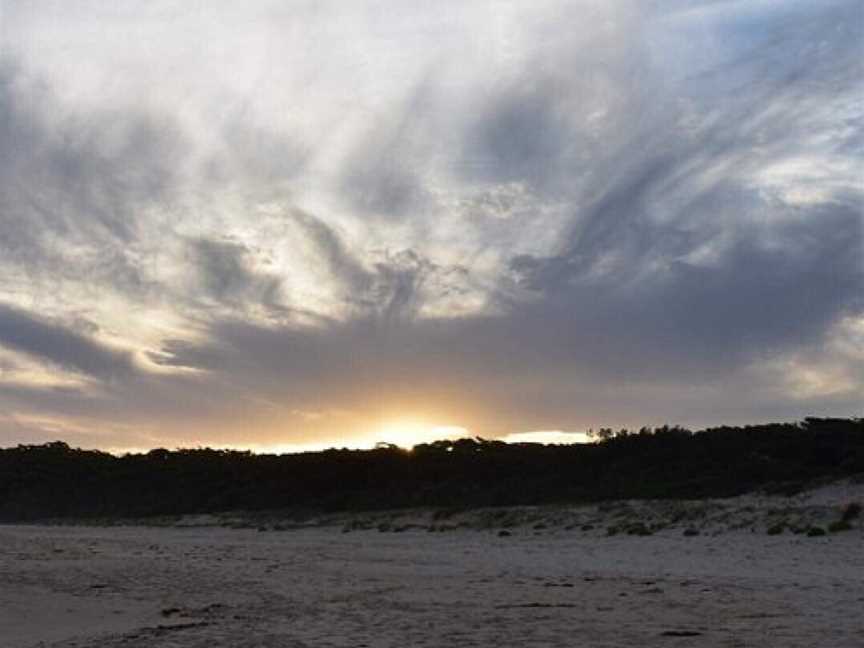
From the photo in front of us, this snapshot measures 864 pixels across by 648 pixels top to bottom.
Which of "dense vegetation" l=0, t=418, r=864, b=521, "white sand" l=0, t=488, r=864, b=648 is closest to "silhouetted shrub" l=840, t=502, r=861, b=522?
"white sand" l=0, t=488, r=864, b=648

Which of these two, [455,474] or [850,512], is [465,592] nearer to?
[850,512]

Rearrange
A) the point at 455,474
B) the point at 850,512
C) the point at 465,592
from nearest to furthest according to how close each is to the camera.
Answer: the point at 465,592 < the point at 850,512 < the point at 455,474

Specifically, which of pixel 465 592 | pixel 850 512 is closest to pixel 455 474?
pixel 850 512

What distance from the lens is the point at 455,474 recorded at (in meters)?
45.5

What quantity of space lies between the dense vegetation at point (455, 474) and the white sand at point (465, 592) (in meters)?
6.32

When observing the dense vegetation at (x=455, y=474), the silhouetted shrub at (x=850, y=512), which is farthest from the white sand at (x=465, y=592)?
the dense vegetation at (x=455, y=474)

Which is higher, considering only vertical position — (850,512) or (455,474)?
(455,474)

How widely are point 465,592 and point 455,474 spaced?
97.6 feet

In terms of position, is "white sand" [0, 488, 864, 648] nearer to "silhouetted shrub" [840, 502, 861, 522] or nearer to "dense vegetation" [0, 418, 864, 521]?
"silhouetted shrub" [840, 502, 861, 522]

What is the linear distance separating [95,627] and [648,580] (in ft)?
31.6

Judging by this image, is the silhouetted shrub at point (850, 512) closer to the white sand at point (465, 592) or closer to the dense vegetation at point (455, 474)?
the white sand at point (465, 592)

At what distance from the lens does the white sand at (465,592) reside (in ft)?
36.2

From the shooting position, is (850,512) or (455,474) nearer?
(850,512)

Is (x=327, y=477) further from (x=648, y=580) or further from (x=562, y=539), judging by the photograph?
(x=648, y=580)
